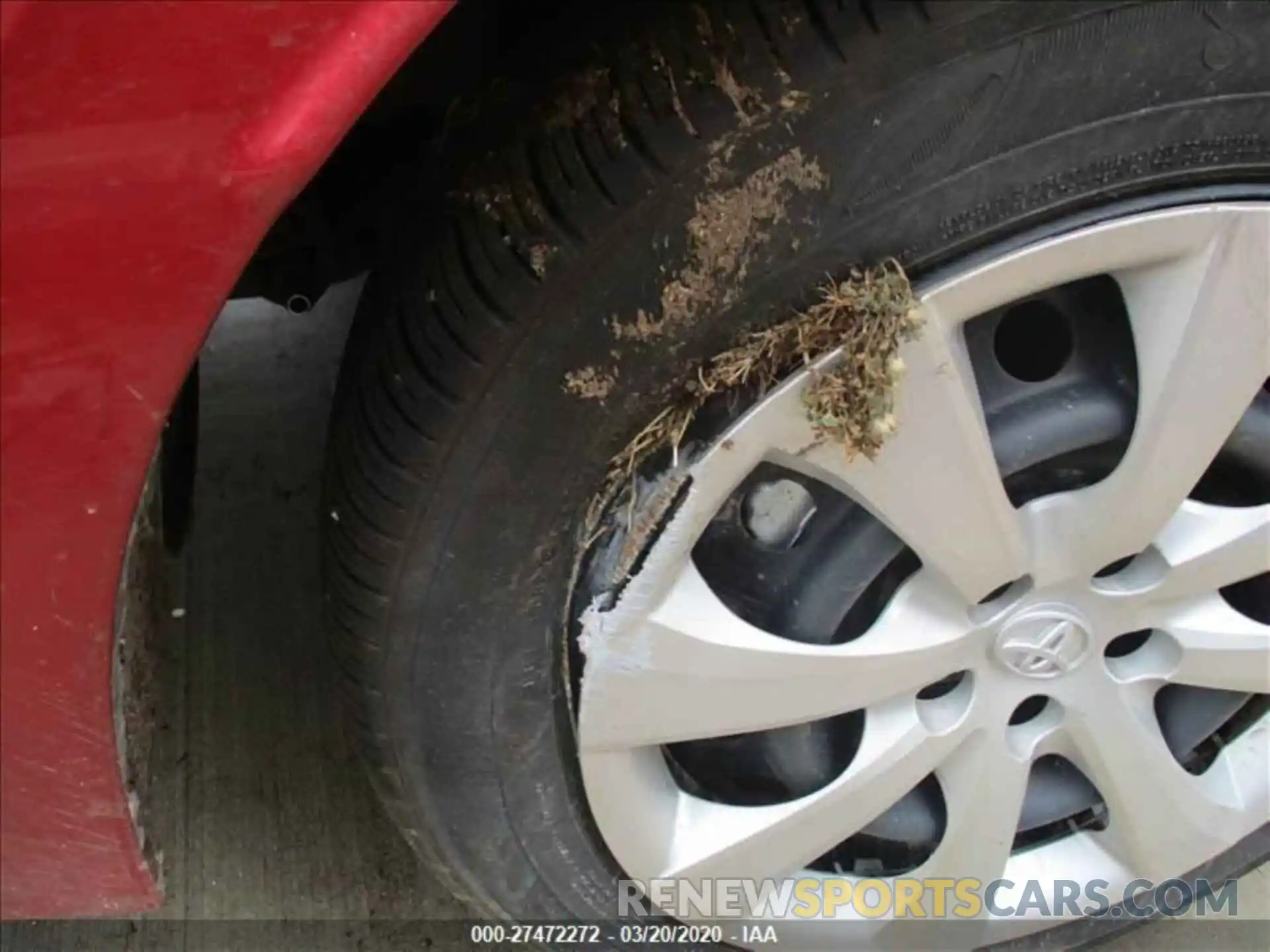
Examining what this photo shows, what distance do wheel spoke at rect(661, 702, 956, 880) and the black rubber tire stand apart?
29cm

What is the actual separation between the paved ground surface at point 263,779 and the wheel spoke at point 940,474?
0.81m

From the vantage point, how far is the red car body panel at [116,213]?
0.64m

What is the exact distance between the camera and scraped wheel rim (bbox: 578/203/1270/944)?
36.2 inches

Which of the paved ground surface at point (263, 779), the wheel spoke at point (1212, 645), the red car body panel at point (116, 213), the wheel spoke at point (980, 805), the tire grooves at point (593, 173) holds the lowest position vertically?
the paved ground surface at point (263, 779)

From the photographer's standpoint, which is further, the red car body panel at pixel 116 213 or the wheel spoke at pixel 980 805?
the wheel spoke at pixel 980 805

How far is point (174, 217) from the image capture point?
26.7 inches

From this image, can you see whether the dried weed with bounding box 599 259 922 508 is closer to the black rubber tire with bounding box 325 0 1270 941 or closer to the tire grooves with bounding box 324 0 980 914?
the black rubber tire with bounding box 325 0 1270 941

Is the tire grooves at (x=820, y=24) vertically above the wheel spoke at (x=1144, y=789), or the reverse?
the tire grooves at (x=820, y=24)

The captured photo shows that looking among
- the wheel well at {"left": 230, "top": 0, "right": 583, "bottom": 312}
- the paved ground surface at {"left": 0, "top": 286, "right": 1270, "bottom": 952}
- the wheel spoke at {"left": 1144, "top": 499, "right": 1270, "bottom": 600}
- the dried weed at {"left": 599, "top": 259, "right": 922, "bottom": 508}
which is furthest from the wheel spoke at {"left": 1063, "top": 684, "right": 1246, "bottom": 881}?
the wheel well at {"left": 230, "top": 0, "right": 583, "bottom": 312}

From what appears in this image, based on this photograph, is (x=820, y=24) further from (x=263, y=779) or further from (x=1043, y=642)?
(x=263, y=779)

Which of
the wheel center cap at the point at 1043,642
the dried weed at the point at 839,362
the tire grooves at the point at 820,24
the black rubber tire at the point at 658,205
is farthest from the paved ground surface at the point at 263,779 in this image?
the tire grooves at the point at 820,24

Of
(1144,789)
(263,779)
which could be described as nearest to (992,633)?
(1144,789)

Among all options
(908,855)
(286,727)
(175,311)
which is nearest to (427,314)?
(175,311)

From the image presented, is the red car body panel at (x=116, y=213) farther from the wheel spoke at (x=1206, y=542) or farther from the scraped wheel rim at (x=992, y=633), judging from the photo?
the wheel spoke at (x=1206, y=542)
